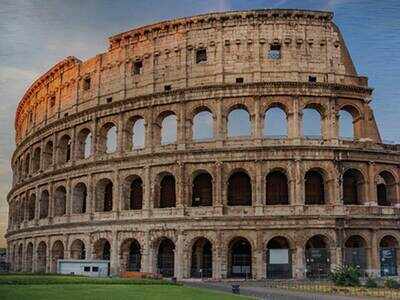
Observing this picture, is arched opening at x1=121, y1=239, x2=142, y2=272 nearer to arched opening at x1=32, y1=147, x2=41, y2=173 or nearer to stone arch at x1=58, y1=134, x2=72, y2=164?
stone arch at x1=58, y1=134, x2=72, y2=164

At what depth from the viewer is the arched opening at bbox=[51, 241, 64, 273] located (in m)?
35.5

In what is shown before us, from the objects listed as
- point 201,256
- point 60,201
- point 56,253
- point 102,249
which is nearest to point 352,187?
point 201,256

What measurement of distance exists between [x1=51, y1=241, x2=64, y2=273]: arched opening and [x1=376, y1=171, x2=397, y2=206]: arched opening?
808 inches

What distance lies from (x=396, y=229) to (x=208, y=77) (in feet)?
44.3

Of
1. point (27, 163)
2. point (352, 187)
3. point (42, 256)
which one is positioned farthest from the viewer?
point (27, 163)

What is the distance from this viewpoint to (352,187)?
1219 inches

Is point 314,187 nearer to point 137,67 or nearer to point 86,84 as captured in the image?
point 137,67

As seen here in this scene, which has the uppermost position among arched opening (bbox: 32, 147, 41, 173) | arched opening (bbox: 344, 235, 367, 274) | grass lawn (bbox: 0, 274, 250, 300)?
arched opening (bbox: 32, 147, 41, 173)

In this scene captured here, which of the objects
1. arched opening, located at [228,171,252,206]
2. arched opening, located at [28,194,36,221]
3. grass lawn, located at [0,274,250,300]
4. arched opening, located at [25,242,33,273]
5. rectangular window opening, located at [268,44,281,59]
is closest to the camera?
grass lawn, located at [0,274,250,300]

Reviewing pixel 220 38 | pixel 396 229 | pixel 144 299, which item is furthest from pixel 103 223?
pixel 144 299

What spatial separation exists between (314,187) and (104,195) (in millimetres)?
12977

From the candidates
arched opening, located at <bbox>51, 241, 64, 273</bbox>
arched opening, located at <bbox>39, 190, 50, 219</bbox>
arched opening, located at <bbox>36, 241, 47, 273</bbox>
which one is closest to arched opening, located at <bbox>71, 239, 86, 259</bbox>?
arched opening, located at <bbox>51, 241, 64, 273</bbox>

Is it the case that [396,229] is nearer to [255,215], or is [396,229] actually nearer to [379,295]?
[255,215]

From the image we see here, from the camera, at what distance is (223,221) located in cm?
2892
